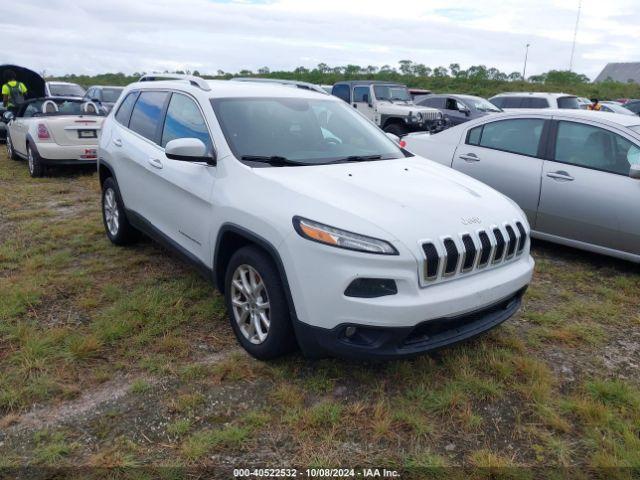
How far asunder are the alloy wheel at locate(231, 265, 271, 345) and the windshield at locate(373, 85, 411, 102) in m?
12.1

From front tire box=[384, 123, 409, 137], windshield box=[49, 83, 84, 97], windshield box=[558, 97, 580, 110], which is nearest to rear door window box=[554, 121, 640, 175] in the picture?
front tire box=[384, 123, 409, 137]

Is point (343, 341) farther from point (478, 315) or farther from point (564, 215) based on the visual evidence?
point (564, 215)

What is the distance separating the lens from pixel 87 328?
3.79 meters

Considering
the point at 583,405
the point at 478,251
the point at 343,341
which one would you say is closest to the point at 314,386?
the point at 343,341

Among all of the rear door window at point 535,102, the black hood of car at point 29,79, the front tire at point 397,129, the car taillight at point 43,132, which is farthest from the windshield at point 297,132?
the black hood of car at point 29,79

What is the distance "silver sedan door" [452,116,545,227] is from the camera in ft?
18.1

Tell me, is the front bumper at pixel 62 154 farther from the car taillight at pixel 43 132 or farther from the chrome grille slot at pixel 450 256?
the chrome grille slot at pixel 450 256

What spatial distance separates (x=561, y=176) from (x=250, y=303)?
3561mm

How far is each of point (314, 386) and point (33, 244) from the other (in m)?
3.95

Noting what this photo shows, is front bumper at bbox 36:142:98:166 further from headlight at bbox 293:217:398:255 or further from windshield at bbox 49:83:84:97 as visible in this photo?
windshield at bbox 49:83:84:97

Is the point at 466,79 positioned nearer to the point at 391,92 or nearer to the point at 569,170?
the point at 391,92

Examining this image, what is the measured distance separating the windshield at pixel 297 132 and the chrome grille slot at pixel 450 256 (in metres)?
1.16

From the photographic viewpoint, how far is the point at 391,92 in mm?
14984

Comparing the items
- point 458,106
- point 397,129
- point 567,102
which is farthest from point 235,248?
point 567,102
